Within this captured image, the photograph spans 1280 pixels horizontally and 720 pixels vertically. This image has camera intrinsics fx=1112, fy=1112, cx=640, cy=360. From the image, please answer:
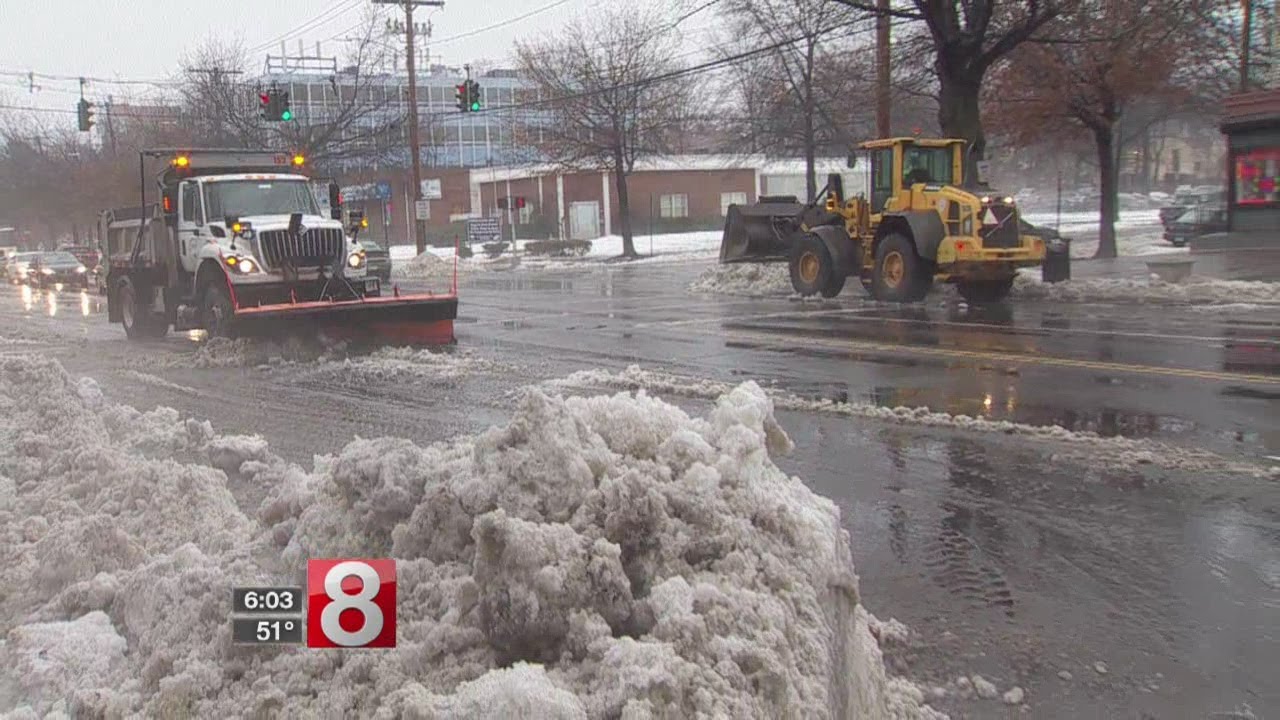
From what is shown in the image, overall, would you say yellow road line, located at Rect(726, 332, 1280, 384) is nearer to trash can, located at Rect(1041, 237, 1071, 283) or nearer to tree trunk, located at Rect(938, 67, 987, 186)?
trash can, located at Rect(1041, 237, 1071, 283)

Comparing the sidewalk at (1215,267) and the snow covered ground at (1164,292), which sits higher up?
the sidewalk at (1215,267)

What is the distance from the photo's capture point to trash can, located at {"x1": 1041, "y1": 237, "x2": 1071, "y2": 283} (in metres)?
21.5

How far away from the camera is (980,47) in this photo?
2123 cm

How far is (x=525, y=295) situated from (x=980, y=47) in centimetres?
1090

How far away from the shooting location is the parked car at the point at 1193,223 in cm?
3394

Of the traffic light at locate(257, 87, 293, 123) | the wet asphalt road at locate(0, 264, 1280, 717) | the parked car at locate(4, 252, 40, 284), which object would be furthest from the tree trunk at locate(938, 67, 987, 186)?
the parked car at locate(4, 252, 40, 284)

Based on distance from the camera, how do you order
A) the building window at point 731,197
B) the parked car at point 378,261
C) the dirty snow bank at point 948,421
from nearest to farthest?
the dirty snow bank at point 948,421
the parked car at point 378,261
the building window at point 731,197

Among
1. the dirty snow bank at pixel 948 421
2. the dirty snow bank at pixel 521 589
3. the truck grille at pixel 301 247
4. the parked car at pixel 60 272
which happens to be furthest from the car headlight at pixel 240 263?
the parked car at pixel 60 272

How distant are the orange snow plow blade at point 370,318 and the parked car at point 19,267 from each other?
109 ft

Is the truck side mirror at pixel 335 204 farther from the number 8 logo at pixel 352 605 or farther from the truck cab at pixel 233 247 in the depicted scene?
the number 8 logo at pixel 352 605

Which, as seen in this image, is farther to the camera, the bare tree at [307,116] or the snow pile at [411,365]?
the bare tree at [307,116]

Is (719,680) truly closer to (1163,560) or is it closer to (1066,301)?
(1163,560)

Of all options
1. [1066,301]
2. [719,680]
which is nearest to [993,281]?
[1066,301]

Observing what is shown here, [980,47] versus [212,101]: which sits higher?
[212,101]
